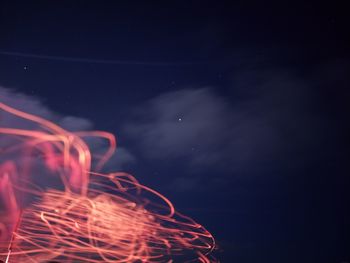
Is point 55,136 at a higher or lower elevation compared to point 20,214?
higher

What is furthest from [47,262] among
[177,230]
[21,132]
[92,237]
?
[177,230]

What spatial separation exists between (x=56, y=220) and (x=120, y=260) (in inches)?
105

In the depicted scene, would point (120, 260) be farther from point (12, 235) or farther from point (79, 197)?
point (12, 235)

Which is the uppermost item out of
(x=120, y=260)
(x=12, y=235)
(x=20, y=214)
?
(x=20, y=214)

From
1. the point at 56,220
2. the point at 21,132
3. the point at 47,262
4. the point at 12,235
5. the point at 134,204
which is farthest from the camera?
the point at 134,204

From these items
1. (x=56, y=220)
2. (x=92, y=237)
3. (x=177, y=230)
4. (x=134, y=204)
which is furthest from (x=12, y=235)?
(x=177, y=230)

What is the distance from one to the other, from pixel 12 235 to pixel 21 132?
3153 mm

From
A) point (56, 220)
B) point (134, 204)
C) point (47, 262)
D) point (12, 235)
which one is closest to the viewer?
point (47, 262)

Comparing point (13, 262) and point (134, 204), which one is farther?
point (134, 204)

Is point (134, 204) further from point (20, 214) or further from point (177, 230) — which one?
point (20, 214)

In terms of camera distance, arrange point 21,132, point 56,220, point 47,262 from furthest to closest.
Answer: point 56,220
point 21,132
point 47,262

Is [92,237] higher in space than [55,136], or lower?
lower

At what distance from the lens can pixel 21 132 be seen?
9.15 m

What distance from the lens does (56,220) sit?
11.3 meters
